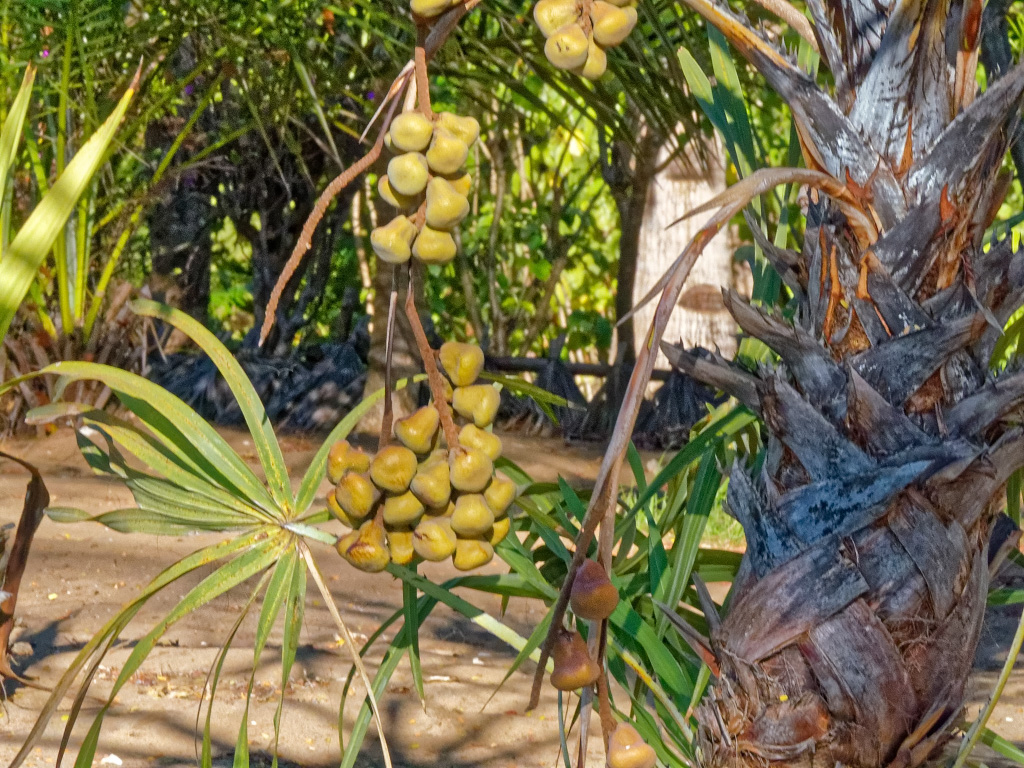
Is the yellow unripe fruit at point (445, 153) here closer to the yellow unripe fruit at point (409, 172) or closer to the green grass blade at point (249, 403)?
the yellow unripe fruit at point (409, 172)

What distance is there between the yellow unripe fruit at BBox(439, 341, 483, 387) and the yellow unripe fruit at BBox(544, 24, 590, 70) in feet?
0.66

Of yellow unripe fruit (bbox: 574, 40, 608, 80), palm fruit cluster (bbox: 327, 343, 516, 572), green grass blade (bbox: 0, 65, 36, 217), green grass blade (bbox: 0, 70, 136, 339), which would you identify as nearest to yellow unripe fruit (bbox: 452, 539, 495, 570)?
palm fruit cluster (bbox: 327, 343, 516, 572)

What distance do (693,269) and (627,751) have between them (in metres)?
5.07

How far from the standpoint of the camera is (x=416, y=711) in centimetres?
185

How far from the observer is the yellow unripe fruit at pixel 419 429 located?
0.71 m

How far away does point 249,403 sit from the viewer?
1.12 metres

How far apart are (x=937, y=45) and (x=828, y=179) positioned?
19 cm

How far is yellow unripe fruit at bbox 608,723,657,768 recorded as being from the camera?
1.88 ft

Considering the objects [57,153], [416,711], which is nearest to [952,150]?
[416,711]

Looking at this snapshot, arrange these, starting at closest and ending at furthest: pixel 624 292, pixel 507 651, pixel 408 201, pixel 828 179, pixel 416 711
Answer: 1. pixel 408 201
2. pixel 828 179
3. pixel 416 711
4. pixel 507 651
5. pixel 624 292

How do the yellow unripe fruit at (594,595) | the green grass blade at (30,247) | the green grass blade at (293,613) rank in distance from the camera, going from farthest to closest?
the green grass blade at (30,247) < the green grass blade at (293,613) < the yellow unripe fruit at (594,595)

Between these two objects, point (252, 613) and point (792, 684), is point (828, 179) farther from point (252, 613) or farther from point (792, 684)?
point (252, 613)

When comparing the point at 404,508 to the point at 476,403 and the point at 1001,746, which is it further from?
the point at 1001,746

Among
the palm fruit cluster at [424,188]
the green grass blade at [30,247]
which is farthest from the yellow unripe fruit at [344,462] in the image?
the green grass blade at [30,247]
